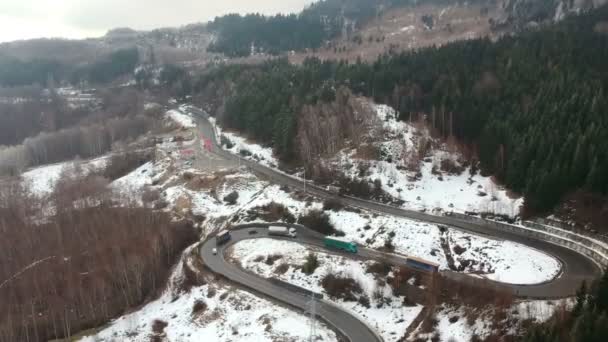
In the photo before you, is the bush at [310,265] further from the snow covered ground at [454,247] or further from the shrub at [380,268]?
the snow covered ground at [454,247]

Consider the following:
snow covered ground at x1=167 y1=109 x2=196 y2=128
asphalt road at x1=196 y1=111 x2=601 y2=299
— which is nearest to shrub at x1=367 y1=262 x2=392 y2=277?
asphalt road at x1=196 y1=111 x2=601 y2=299

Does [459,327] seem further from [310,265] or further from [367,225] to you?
[367,225]

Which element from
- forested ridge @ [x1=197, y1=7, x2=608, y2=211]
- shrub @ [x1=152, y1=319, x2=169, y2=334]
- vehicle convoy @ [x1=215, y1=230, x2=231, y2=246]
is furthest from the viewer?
vehicle convoy @ [x1=215, y1=230, x2=231, y2=246]

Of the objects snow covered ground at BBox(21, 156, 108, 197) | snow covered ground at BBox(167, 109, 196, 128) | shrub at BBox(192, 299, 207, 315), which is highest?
snow covered ground at BBox(167, 109, 196, 128)

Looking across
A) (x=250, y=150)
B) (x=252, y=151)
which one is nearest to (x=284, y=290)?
(x=252, y=151)

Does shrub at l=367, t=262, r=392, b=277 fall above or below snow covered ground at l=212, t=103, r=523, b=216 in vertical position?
below

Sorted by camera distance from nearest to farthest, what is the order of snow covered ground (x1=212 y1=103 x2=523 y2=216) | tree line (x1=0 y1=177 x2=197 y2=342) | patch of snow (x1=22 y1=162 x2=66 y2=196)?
tree line (x1=0 y1=177 x2=197 y2=342) < snow covered ground (x1=212 y1=103 x2=523 y2=216) < patch of snow (x1=22 y1=162 x2=66 y2=196)

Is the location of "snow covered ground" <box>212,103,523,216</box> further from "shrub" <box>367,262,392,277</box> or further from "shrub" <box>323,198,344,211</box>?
"shrub" <box>367,262,392,277</box>
